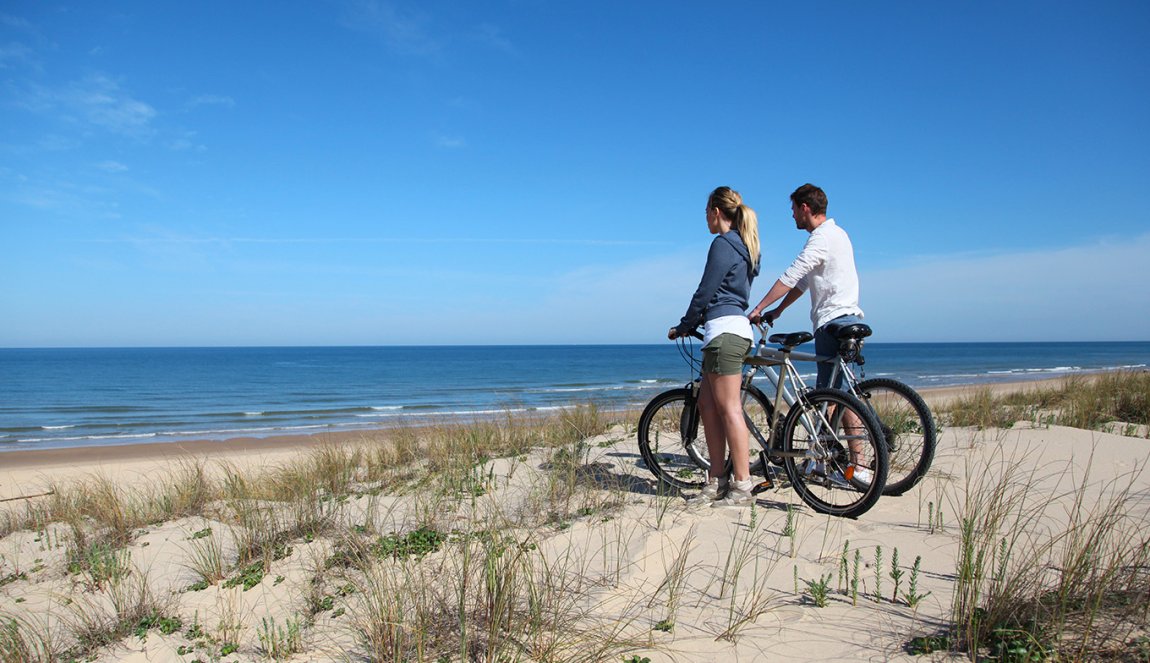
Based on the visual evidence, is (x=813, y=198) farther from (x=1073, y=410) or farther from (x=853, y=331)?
(x=1073, y=410)

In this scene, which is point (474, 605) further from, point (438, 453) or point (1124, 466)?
point (1124, 466)

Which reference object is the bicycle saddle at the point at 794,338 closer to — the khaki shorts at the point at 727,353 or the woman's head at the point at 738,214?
the khaki shorts at the point at 727,353

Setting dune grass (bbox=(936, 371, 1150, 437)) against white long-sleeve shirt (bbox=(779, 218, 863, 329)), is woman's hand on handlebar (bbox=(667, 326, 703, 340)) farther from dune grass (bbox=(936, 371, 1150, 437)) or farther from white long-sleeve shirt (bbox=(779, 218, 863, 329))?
Answer: dune grass (bbox=(936, 371, 1150, 437))

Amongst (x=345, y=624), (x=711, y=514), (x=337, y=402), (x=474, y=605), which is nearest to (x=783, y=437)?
(x=711, y=514)

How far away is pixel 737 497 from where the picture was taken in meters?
4.02

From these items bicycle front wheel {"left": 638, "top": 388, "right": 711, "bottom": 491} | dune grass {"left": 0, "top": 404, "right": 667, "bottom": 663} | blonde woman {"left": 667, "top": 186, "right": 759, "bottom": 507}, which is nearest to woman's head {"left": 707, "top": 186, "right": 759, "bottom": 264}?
blonde woman {"left": 667, "top": 186, "right": 759, "bottom": 507}

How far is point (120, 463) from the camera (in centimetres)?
1138

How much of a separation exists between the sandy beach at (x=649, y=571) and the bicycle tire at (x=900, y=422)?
0.14 meters

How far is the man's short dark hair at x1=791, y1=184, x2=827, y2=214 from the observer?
170 inches

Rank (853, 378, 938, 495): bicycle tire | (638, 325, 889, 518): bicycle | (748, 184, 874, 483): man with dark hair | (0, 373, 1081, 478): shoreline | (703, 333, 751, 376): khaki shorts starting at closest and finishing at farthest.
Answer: (638, 325, 889, 518): bicycle < (853, 378, 938, 495): bicycle tire < (703, 333, 751, 376): khaki shorts < (748, 184, 874, 483): man with dark hair < (0, 373, 1081, 478): shoreline

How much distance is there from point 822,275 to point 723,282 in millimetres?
743

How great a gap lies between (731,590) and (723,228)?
7.46ft

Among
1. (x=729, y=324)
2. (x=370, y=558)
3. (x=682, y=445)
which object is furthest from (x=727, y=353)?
(x=370, y=558)

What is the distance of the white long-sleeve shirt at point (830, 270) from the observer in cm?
416
